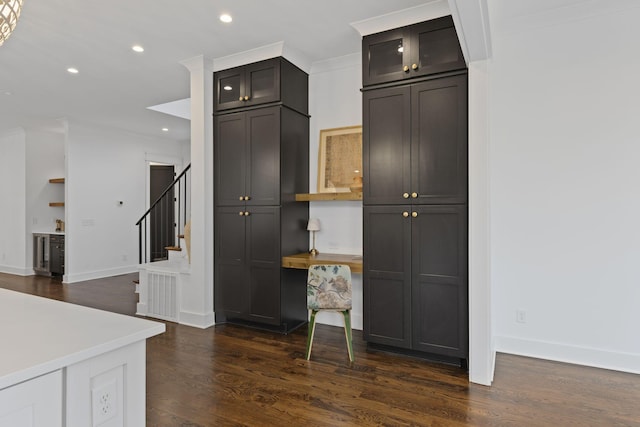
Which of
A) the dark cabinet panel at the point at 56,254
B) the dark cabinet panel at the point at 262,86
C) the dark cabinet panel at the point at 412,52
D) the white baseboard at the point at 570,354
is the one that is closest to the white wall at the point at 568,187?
the white baseboard at the point at 570,354

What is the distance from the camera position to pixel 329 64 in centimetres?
402

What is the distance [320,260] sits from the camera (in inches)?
141

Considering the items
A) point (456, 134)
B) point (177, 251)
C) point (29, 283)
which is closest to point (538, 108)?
point (456, 134)

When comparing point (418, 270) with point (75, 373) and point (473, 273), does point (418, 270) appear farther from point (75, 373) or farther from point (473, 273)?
point (75, 373)

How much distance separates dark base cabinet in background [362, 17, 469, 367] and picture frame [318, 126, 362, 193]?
60 centimetres

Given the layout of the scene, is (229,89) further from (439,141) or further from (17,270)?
(17,270)

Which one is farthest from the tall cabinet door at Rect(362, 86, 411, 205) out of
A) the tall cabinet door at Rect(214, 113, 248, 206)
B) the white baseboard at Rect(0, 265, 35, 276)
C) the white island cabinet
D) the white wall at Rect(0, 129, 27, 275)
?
the white baseboard at Rect(0, 265, 35, 276)

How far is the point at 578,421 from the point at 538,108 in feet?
7.73

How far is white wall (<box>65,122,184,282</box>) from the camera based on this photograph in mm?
6512

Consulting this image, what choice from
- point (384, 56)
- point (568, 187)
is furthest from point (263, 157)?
point (568, 187)

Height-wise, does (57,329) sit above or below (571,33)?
below

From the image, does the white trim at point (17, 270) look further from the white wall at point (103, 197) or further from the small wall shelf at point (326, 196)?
the small wall shelf at point (326, 196)

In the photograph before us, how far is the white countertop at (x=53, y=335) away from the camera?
0.91 m

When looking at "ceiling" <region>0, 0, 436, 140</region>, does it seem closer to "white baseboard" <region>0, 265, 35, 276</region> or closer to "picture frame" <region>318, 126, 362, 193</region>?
"picture frame" <region>318, 126, 362, 193</region>
